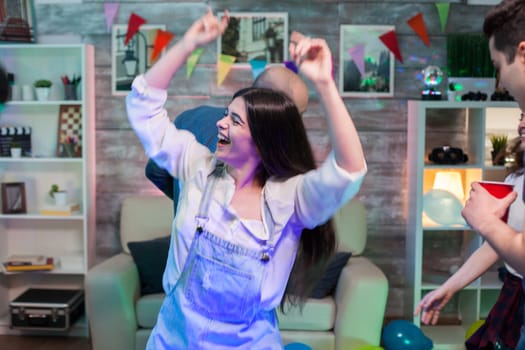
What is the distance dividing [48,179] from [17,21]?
1013 mm

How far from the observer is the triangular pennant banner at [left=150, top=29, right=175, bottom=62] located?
4.24 metres

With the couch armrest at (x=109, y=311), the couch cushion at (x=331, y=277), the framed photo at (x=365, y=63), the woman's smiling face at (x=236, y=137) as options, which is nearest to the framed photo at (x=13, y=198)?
the couch armrest at (x=109, y=311)

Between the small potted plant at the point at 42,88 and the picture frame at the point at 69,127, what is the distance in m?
0.16

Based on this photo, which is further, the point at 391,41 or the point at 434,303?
the point at 391,41

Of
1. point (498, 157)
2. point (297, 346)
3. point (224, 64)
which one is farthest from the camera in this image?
point (224, 64)

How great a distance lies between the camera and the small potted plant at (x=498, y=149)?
396cm

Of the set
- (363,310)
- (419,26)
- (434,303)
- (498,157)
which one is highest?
(419,26)

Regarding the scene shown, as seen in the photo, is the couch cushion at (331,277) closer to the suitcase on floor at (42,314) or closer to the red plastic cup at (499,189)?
the suitcase on floor at (42,314)

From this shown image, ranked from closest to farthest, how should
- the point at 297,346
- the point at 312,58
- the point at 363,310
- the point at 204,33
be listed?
the point at 312,58 → the point at 204,33 → the point at 297,346 → the point at 363,310

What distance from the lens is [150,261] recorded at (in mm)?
3672

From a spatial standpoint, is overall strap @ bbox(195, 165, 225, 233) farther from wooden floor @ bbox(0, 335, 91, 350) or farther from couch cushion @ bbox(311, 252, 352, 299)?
wooden floor @ bbox(0, 335, 91, 350)

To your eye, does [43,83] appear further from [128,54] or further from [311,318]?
[311,318]

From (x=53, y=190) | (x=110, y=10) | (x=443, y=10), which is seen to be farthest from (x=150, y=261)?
(x=443, y=10)

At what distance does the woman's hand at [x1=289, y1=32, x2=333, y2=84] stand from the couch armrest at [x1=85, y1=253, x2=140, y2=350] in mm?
2415
